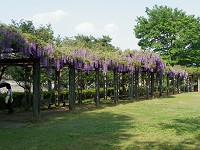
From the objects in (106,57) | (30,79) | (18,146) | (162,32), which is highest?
(162,32)

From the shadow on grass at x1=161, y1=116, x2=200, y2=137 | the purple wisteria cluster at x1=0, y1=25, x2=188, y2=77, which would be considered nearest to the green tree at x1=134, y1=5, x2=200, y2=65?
the purple wisteria cluster at x1=0, y1=25, x2=188, y2=77

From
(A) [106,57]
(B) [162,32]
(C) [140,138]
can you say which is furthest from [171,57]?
(C) [140,138]

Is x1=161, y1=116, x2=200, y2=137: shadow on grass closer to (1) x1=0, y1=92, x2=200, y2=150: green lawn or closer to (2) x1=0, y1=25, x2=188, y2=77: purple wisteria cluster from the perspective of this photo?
(1) x1=0, y1=92, x2=200, y2=150: green lawn

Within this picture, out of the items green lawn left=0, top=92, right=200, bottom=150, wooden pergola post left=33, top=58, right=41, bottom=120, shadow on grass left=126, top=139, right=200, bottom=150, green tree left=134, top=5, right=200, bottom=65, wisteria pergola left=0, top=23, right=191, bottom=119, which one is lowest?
shadow on grass left=126, top=139, right=200, bottom=150

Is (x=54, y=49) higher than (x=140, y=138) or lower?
higher

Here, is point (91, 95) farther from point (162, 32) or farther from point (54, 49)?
point (162, 32)

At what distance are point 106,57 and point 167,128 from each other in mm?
10189

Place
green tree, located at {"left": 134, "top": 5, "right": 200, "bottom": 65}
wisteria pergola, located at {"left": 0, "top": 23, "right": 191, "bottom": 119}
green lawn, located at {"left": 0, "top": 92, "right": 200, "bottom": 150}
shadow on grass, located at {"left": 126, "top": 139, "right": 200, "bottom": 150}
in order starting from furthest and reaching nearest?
green tree, located at {"left": 134, "top": 5, "right": 200, "bottom": 65} → wisteria pergola, located at {"left": 0, "top": 23, "right": 191, "bottom": 119} → green lawn, located at {"left": 0, "top": 92, "right": 200, "bottom": 150} → shadow on grass, located at {"left": 126, "top": 139, "right": 200, "bottom": 150}

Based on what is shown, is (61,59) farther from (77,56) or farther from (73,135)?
(73,135)

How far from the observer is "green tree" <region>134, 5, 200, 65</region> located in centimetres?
4981

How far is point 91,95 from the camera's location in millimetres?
29500

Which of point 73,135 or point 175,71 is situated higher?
point 175,71

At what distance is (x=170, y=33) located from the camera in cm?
5103

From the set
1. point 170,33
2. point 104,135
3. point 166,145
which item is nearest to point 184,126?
point 104,135
